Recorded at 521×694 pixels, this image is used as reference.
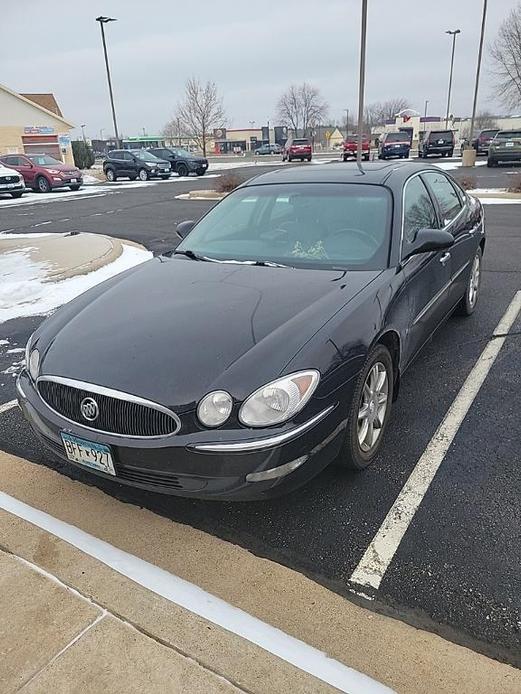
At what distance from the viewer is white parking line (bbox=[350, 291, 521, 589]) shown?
2352 mm

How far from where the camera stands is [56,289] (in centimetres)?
689

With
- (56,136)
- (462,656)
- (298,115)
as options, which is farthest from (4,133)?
(298,115)

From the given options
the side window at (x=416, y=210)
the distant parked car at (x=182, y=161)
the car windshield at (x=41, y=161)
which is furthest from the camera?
the distant parked car at (x=182, y=161)

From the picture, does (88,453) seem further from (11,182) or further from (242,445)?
(11,182)

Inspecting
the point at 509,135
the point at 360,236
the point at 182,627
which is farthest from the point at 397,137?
the point at 182,627

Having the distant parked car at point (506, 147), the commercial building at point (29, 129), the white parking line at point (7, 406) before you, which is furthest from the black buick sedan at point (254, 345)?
the commercial building at point (29, 129)

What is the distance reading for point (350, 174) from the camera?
4.02 metres

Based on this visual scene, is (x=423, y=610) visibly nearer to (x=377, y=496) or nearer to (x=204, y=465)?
(x=377, y=496)

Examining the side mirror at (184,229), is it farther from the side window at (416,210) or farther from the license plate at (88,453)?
the license plate at (88,453)

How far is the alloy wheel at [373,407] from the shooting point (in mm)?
2910

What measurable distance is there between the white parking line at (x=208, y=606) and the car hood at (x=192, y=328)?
73cm

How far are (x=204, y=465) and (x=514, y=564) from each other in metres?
1.38

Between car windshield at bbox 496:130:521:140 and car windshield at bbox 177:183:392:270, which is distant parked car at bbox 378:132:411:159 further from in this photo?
car windshield at bbox 177:183:392:270

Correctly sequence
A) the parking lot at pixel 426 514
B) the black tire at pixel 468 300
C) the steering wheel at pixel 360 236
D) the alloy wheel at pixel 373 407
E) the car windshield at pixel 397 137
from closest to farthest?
1. the parking lot at pixel 426 514
2. the alloy wheel at pixel 373 407
3. the steering wheel at pixel 360 236
4. the black tire at pixel 468 300
5. the car windshield at pixel 397 137
